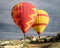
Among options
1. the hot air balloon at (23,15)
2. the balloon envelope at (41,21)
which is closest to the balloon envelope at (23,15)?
the hot air balloon at (23,15)

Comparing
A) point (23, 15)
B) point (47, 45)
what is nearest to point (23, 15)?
point (23, 15)

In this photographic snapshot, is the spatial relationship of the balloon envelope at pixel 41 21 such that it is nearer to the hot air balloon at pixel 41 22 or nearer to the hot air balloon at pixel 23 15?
the hot air balloon at pixel 41 22

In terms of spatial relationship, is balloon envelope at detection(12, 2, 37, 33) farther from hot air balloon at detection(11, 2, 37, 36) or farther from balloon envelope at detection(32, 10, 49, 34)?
balloon envelope at detection(32, 10, 49, 34)

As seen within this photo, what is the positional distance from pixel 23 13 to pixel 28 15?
1.52 metres

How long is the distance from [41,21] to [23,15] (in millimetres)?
13440

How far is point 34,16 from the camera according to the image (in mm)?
86125

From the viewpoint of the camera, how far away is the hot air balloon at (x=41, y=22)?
95081 millimetres

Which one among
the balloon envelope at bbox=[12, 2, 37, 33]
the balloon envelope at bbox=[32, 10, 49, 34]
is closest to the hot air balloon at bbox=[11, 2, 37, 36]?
the balloon envelope at bbox=[12, 2, 37, 33]

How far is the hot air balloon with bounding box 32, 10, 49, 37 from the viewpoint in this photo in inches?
3743

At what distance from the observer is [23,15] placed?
8275cm

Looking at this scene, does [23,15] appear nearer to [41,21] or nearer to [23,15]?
[23,15]

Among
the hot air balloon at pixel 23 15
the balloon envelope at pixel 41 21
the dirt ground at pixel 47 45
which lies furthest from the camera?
the balloon envelope at pixel 41 21

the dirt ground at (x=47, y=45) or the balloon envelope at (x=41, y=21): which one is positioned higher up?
the balloon envelope at (x=41, y=21)

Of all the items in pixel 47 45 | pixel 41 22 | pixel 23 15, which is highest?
pixel 23 15
